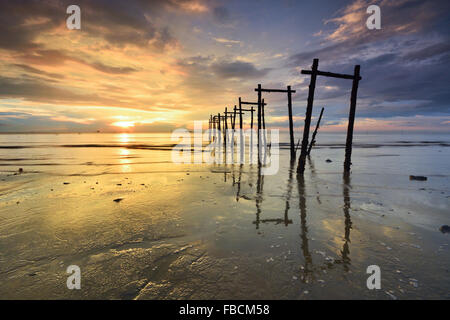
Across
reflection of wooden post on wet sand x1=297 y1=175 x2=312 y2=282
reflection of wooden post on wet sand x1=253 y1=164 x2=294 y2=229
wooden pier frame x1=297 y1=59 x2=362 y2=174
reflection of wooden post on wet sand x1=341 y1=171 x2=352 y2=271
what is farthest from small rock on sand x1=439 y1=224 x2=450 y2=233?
wooden pier frame x1=297 y1=59 x2=362 y2=174

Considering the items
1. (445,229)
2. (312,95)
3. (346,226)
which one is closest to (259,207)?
(346,226)

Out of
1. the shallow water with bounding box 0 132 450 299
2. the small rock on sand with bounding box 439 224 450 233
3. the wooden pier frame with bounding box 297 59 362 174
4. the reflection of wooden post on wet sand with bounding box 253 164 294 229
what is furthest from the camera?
the wooden pier frame with bounding box 297 59 362 174

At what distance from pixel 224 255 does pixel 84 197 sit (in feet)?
20.9

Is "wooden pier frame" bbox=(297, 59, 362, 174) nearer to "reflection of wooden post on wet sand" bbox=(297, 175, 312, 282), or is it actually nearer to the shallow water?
"reflection of wooden post on wet sand" bbox=(297, 175, 312, 282)

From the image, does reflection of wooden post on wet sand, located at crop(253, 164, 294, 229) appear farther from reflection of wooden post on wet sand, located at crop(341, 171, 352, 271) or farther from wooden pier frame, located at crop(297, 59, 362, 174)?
wooden pier frame, located at crop(297, 59, 362, 174)

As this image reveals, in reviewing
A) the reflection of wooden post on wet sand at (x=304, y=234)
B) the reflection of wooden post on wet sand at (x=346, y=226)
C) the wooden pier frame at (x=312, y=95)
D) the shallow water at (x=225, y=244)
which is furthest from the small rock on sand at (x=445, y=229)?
the wooden pier frame at (x=312, y=95)

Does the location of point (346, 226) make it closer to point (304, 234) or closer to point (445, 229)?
point (304, 234)

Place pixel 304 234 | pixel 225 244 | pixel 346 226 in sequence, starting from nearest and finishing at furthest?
pixel 225 244, pixel 304 234, pixel 346 226

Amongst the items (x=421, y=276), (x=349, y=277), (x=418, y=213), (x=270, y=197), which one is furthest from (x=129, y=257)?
(x=418, y=213)

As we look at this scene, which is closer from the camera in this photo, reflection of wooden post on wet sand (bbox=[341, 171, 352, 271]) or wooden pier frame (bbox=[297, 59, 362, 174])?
reflection of wooden post on wet sand (bbox=[341, 171, 352, 271])

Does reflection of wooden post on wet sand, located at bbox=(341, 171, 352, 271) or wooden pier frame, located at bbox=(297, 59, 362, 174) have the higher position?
wooden pier frame, located at bbox=(297, 59, 362, 174)

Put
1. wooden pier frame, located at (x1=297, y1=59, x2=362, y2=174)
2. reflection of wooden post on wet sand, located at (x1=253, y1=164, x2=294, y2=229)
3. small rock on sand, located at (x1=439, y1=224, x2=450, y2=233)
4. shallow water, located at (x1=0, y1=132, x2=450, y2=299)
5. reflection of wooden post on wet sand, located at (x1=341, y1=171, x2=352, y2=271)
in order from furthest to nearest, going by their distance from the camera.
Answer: wooden pier frame, located at (x1=297, y1=59, x2=362, y2=174) → reflection of wooden post on wet sand, located at (x1=253, y1=164, x2=294, y2=229) → small rock on sand, located at (x1=439, y1=224, x2=450, y2=233) → reflection of wooden post on wet sand, located at (x1=341, y1=171, x2=352, y2=271) → shallow water, located at (x1=0, y1=132, x2=450, y2=299)

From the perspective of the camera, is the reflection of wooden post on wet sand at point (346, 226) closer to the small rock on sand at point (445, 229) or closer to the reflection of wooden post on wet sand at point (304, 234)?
the reflection of wooden post on wet sand at point (304, 234)

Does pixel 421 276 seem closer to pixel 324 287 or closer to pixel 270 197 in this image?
pixel 324 287
